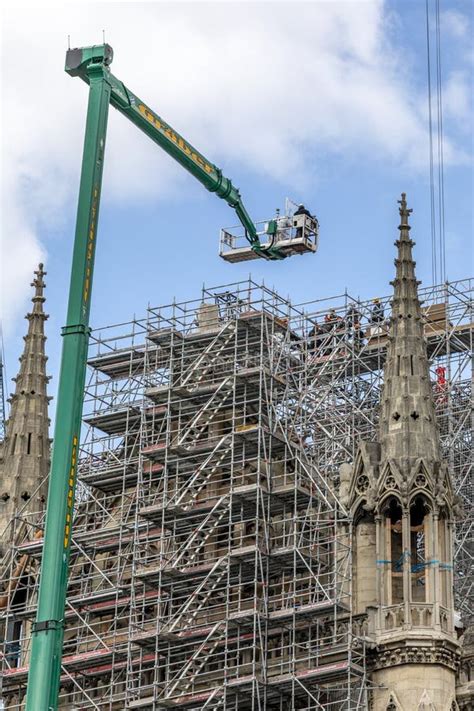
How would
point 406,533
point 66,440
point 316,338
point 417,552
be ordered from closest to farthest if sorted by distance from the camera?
point 66,440
point 406,533
point 417,552
point 316,338

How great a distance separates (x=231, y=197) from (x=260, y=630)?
1582cm

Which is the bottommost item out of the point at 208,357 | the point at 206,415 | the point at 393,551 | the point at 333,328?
the point at 393,551

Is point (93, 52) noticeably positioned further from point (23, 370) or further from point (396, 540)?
point (23, 370)

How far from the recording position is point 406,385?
261ft

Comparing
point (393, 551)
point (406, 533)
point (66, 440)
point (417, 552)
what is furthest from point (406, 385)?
point (66, 440)

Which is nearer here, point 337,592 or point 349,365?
point 337,592

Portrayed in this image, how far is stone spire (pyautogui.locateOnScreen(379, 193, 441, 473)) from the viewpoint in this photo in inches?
3091

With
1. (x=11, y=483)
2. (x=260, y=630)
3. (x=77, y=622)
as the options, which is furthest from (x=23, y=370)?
(x=260, y=630)

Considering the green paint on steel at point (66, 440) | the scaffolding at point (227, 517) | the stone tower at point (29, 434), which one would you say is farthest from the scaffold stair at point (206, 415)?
the green paint on steel at point (66, 440)

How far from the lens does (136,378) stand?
88500 millimetres

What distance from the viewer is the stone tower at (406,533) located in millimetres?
75062

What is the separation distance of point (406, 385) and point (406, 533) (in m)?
5.36

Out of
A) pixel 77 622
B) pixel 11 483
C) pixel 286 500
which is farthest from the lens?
pixel 11 483

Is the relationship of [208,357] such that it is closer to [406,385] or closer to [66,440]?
[406,385]
